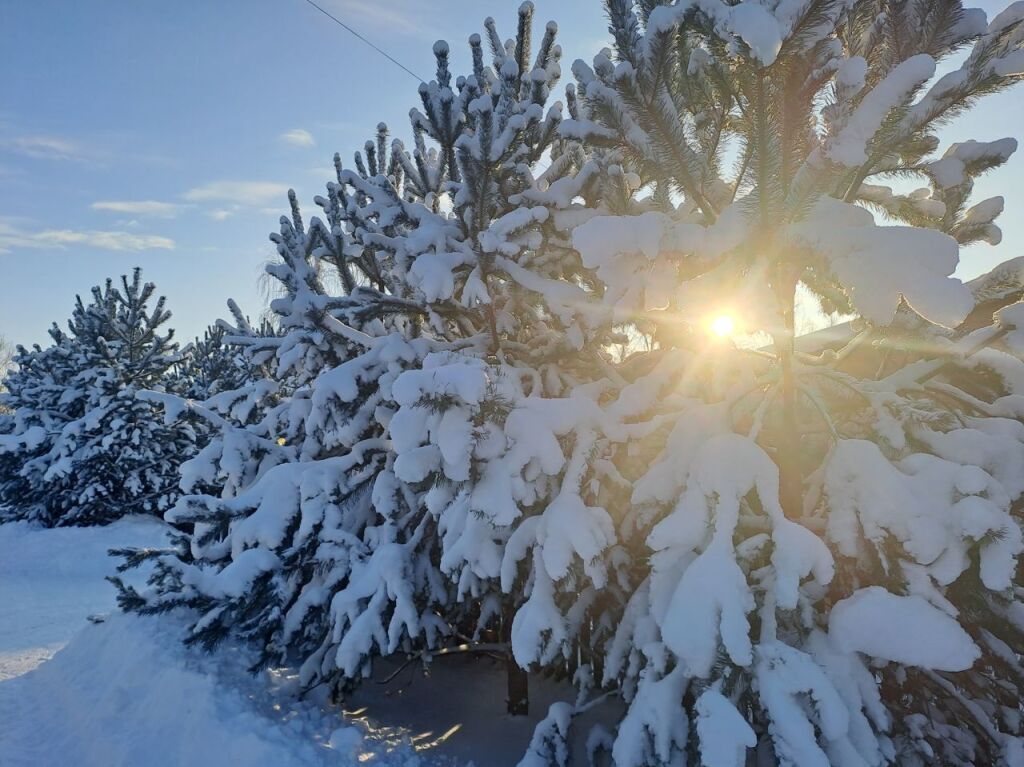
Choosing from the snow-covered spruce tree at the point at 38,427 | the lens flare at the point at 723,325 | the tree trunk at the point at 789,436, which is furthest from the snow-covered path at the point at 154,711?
the snow-covered spruce tree at the point at 38,427

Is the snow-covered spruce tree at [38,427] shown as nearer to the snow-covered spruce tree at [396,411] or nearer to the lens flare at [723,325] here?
the snow-covered spruce tree at [396,411]

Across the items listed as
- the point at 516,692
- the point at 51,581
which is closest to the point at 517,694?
the point at 516,692

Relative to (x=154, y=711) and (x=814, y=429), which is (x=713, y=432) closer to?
(x=814, y=429)

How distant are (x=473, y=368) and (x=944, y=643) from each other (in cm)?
222

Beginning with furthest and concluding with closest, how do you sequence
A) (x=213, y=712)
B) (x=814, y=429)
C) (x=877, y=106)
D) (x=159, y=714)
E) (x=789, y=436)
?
(x=159, y=714) < (x=213, y=712) < (x=814, y=429) < (x=789, y=436) < (x=877, y=106)

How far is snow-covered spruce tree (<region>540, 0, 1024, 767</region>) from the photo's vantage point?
2.33 meters

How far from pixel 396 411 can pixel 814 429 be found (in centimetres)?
263

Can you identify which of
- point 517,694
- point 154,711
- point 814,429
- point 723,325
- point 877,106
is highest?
point 877,106

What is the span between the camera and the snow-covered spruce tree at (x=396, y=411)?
13.5ft

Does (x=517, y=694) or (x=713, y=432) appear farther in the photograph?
(x=517, y=694)

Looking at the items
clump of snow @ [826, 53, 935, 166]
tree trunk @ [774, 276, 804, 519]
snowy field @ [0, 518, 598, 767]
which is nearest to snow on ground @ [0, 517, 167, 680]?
snowy field @ [0, 518, 598, 767]

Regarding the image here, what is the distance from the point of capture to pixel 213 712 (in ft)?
14.9

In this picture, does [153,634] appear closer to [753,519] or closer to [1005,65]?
[753,519]

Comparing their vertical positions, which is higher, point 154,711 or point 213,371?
point 213,371
